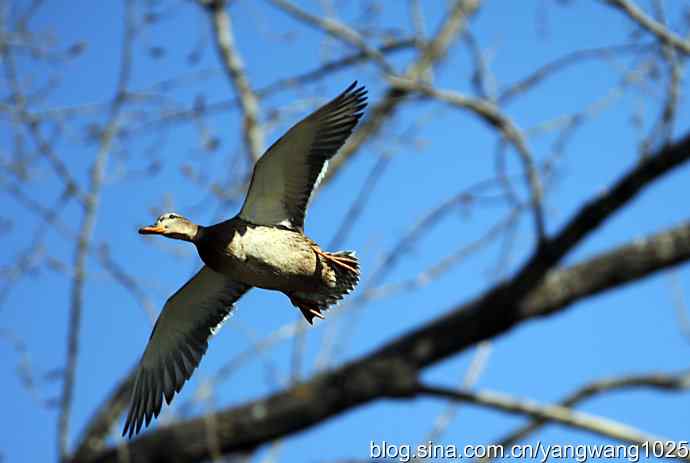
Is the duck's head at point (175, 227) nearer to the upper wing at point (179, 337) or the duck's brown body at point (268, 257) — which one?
the duck's brown body at point (268, 257)

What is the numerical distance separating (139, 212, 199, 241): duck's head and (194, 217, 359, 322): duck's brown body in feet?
0.17

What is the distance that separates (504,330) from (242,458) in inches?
77.6

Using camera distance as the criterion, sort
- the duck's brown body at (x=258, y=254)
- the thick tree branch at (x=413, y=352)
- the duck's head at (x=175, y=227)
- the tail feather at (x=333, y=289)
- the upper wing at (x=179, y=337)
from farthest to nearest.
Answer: the thick tree branch at (x=413, y=352)
the upper wing at (x=179, y=337)
the tail feather at (x=333, y=289)
the duck's head at (x=175, y=227)
the duck's brown body at (x=258, y=254)

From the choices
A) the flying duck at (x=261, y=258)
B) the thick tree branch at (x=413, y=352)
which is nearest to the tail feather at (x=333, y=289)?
the flying duck at (x=261, y=258)

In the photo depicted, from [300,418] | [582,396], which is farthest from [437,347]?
[582,396]

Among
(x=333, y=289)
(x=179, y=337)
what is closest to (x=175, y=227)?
(x=333, y=289)

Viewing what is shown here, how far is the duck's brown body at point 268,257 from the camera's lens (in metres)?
4.75

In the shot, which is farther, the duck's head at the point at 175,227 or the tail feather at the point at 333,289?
the tail feather at the point at 333,289

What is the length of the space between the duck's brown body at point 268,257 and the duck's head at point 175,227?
5 cm

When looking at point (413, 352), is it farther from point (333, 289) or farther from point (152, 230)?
point (152, 230)

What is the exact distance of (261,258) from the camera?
15.6ft

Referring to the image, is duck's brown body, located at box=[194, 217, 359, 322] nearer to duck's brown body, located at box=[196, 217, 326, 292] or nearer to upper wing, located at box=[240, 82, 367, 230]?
duck's brown body, located at box=[196, 217, 326, 292]

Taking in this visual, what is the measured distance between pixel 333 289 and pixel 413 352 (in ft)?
9.03

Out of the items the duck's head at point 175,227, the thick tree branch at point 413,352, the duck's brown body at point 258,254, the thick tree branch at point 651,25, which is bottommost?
the duck's brown body at point 258,254
